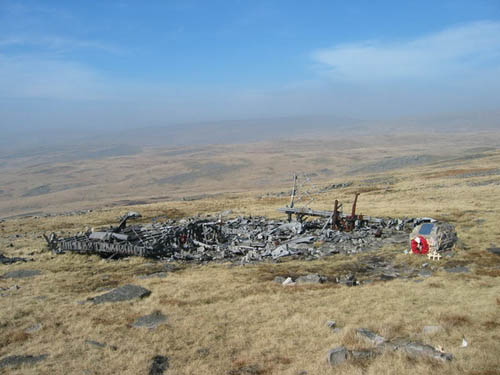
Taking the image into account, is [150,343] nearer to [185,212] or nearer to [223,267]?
[223,267]

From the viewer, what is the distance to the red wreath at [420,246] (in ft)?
65.0

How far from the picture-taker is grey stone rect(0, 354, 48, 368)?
1027 centimetres

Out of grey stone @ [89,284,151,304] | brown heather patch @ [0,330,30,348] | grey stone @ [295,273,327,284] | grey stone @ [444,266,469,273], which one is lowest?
grey stone @ [89,284,151,304]

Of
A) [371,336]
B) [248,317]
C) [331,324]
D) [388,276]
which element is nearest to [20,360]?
[248,317]

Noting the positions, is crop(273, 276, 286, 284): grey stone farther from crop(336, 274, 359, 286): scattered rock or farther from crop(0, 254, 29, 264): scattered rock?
crop(0, 254, 29, 264): scattered rock

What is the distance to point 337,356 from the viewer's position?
31.9 ft

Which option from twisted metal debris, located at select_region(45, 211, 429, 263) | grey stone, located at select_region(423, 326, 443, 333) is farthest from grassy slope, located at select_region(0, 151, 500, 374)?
twisted metal debris, located at select_region(45, 211, 429, 263)

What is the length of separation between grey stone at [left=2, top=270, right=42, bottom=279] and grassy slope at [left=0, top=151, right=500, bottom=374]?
0.91 metres

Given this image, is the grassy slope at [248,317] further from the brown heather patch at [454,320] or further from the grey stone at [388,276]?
the grey stone at [388,276]

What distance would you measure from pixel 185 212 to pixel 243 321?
112 ft

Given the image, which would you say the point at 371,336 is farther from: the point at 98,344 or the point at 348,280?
the point at 98,344

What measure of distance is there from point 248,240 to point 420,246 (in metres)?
11.7

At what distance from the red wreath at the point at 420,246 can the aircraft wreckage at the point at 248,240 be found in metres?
3.19

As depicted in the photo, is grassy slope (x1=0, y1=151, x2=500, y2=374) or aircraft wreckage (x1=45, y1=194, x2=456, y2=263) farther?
aircraft wreckage (x1=45, y1=194, x2=456, y2=263)
